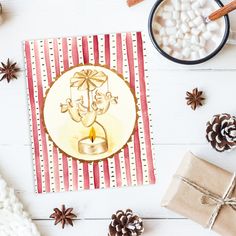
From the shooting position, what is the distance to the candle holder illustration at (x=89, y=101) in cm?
117

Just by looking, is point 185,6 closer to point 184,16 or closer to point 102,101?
point 184,16

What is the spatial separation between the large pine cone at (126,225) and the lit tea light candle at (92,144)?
139mm

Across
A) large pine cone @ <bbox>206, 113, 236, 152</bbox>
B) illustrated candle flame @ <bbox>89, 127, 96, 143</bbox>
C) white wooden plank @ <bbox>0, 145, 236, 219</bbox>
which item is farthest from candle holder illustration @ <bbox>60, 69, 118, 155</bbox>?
large pine cone @ <bbox>206, 113, 236, 152</bbox>

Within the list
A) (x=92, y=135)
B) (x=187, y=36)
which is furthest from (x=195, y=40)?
(x=92, y=135)

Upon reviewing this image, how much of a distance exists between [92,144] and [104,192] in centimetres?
11

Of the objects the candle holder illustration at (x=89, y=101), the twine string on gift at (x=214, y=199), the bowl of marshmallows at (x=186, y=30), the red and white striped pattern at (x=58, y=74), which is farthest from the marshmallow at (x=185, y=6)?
the twine string on gift at (x=214, y=199)

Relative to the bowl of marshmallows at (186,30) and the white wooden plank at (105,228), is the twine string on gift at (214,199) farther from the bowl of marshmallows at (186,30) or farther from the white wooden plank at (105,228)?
the bowl of marshmallows at (186,30)

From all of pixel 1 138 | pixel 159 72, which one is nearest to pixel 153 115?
pixel 159 72

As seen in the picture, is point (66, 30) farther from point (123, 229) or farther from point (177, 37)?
point (123, 229)

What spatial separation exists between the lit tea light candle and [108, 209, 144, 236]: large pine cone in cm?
14

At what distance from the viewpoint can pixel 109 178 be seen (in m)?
1.19

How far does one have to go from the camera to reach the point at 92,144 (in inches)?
45.9

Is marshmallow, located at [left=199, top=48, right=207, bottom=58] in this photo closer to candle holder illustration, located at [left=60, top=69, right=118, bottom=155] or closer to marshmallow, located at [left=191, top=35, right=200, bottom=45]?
marshmallow, located at [left=191, top=35, right=200, bottom=45]

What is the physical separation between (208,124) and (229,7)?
234mm
